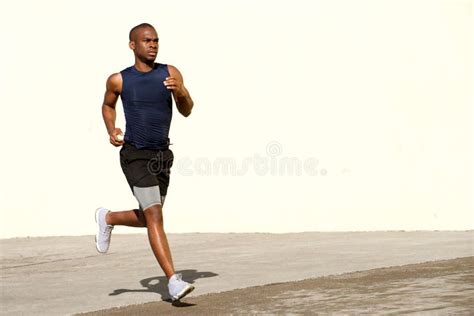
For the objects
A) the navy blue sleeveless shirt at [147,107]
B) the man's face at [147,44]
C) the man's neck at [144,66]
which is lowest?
the navy blue sleeveless shirt at [147,107]

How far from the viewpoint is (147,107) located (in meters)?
7.14

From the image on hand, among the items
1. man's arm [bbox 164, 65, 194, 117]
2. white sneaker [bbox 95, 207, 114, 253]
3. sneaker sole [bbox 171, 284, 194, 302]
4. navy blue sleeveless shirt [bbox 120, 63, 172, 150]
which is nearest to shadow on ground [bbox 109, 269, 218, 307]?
white sneaker [bbox 95, 207, 114, 253]

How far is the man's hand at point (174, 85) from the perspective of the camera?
23.0ft

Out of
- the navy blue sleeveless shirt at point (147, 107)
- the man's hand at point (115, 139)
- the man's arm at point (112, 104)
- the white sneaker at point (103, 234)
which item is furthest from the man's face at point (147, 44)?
the white sneaker at point (103, 234)

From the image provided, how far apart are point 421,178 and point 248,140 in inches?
71.3

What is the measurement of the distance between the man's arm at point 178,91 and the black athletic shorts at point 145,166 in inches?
13.2

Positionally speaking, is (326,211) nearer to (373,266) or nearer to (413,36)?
(413,36)

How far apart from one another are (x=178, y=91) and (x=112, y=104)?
0.59m

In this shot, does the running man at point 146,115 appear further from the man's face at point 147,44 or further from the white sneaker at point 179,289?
the white sneaker at point 179,289

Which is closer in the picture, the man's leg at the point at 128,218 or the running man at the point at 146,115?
the running man at the point at 146,115

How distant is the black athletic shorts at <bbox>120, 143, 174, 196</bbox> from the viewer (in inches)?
279

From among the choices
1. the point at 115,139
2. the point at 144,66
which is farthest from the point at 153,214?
the point at 144,66

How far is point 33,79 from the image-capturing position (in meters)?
11.4

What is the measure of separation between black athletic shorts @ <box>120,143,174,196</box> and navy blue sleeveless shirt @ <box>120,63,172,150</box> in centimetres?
5
